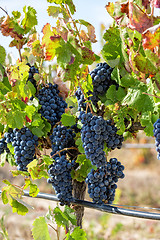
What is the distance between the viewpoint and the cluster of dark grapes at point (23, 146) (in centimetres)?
91

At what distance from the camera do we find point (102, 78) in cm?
79

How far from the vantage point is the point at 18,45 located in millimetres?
1024

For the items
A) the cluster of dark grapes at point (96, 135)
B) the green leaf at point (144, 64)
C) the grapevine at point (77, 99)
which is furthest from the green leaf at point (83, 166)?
the green leaf at point (144, 64)

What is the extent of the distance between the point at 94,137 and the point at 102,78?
0.15 m

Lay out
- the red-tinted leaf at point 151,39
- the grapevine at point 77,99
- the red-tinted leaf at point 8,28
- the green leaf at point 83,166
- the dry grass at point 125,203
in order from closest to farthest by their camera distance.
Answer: the red-tinted leaf at point 151,39
the grapevine at point 77,99
the green leaf at point 83,166
the red-tinted leaf at point 8,28
the dry grass at point 125,203

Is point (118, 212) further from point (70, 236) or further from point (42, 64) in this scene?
point (42, 64)

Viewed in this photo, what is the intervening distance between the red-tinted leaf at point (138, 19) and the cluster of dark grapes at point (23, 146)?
0.47m

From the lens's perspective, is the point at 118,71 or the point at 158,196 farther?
the point at 158,196

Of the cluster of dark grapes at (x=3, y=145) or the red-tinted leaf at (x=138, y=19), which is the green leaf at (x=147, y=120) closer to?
the red-tinted leaf at (x=138, y=19)

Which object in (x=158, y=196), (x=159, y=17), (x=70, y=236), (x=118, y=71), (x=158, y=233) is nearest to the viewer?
(x=159, y=17)

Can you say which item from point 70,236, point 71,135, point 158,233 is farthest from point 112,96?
point 158,233

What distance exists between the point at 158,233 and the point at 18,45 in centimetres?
310

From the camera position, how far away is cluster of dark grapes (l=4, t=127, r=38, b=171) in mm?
908

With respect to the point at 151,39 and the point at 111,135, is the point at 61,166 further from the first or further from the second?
the point at 151,39
